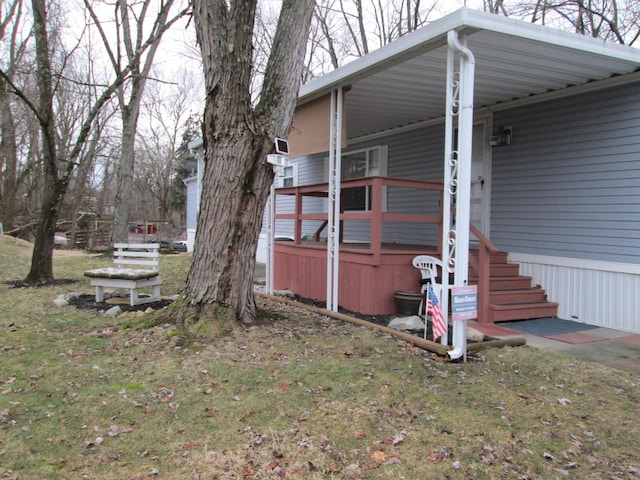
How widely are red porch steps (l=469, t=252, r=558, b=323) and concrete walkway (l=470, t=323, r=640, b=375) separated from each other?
28 centimetres

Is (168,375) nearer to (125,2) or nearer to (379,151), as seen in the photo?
(379,151)

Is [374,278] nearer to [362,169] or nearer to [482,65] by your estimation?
[482,65]

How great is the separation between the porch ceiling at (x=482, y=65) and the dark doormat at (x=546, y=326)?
10.1 feet

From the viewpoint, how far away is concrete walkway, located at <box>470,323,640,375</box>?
4352 mm

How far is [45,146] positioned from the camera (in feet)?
28.0

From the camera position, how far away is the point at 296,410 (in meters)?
3.20

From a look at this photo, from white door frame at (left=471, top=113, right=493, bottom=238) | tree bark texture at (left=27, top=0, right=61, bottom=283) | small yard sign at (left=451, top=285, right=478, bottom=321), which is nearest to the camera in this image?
small yard sign at (left=451, top=285, right=478, bottom=321)

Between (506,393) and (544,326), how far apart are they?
2625mm

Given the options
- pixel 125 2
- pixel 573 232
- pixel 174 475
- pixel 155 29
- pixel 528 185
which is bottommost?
pixel 174 475

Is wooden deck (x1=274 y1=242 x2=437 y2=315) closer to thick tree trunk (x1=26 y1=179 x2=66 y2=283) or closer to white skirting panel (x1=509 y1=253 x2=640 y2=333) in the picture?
white skirting panel (x1=509 y1=253 x2=640 y2=333)

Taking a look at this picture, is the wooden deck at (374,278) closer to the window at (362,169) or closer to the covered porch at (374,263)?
the covered porch at (374,263)

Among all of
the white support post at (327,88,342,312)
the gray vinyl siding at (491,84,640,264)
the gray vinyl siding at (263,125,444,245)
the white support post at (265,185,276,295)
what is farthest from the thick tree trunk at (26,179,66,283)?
the gray vinyl siding at (491,84,640,264)

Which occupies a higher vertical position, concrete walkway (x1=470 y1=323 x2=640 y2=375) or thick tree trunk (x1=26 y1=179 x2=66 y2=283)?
thick tree trunk (x1=26 y1=179 x2=66 y2=283)

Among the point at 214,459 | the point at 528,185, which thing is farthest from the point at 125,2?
the point at 214,459
